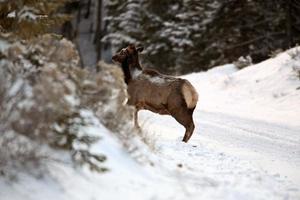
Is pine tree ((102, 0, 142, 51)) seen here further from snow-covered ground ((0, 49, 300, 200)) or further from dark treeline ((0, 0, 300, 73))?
snow-covered ground ((0, 49, 300, 200))

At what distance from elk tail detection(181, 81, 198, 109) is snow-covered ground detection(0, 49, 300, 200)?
67 centimetres

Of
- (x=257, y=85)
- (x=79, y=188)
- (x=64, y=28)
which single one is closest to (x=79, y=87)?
(x=79, y=188)

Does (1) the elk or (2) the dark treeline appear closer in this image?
(1) the elk

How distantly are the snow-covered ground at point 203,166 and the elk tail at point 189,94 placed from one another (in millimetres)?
670

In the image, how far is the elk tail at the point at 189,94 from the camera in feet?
33.1

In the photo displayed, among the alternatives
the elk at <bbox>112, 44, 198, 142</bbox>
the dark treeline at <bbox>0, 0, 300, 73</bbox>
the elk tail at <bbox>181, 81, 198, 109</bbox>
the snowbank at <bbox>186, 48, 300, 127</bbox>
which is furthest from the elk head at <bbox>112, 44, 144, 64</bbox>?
the dark treeline at <bbox>0, 0, 300, 73</bbox>

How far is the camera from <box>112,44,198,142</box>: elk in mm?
10125

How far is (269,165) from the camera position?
9.05 m

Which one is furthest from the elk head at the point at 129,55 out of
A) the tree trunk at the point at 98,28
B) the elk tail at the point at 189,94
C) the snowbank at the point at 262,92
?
the tree trunk at the point at 98,28

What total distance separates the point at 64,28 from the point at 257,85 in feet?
47.4

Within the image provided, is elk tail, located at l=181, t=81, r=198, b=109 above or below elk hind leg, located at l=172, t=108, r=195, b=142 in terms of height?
above

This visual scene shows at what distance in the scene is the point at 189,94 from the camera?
1019cm

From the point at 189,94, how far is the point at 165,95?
0.40m

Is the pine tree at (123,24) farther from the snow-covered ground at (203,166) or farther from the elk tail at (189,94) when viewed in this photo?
the elk tail at (189,94)
